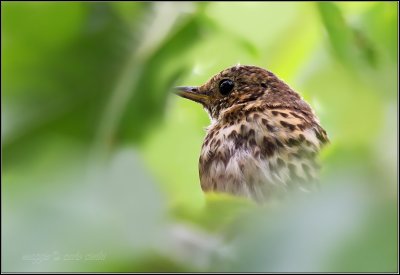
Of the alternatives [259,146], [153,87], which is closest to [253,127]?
[259,146]

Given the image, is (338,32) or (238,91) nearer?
(338,32)

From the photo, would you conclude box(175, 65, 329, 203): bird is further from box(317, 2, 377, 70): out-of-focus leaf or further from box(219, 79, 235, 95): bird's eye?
box(317, 2, 377, 70): out-of-focus leaf

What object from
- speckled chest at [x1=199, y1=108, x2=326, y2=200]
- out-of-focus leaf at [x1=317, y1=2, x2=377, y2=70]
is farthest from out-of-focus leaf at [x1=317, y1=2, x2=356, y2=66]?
speckled chest at [x1=199, y1=108, x2=326, y2=200]

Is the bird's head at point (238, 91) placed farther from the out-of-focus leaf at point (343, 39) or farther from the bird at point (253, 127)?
the out-of-focus leaf at point (343, 39)

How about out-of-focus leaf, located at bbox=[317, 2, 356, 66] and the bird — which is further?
the bird

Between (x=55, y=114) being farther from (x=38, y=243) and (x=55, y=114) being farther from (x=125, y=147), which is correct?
(x=38, y=243)

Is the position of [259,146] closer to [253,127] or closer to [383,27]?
[253,127]

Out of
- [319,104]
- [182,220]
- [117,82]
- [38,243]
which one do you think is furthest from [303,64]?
[38,243]

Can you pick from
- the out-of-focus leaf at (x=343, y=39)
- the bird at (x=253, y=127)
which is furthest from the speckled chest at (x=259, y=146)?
the out-of-focus leaf at (x=343, y=39)
